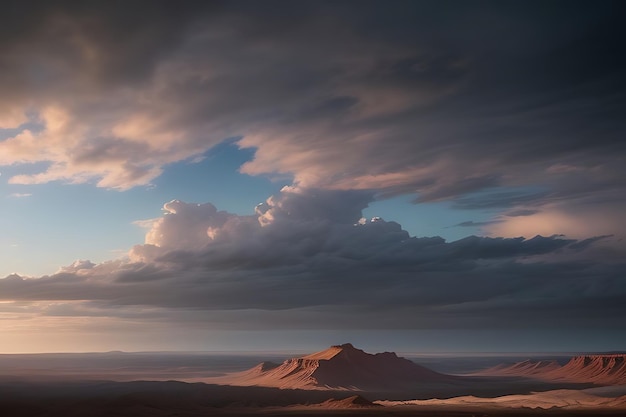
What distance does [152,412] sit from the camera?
590 feet

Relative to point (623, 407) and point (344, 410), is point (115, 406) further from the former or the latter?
point (623, 407)

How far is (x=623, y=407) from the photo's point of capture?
181000 millimetres

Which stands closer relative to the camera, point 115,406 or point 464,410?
point 464,410

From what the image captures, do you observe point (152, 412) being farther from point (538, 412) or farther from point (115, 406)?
point (538, 412)

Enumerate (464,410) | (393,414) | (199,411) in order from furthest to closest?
(199,411), (464,410), (393,414)

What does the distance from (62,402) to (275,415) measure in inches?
2822

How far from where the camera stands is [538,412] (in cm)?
16475

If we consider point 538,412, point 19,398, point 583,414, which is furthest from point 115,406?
point 583,414

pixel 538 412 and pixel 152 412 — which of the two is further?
pixel 152 412

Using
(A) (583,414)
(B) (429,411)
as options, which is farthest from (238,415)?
(A) (583,414)

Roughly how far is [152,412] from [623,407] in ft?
445

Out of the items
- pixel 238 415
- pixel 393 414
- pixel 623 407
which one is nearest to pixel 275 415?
pixel 238 415

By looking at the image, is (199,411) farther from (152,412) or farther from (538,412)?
(538,412)

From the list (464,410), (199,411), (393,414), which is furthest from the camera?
(199,411)
